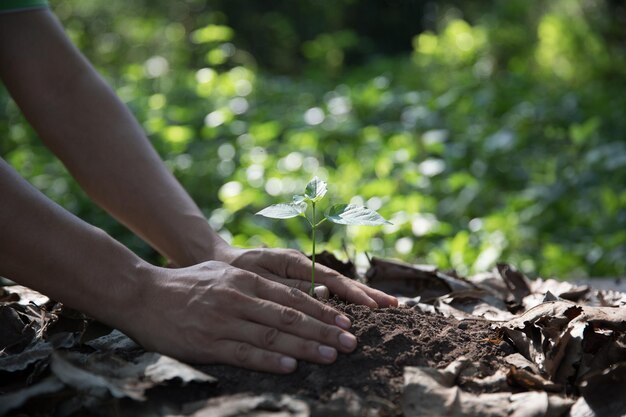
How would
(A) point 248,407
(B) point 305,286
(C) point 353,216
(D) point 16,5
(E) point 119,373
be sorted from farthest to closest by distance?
(D) point 16,5 < (B) point 305,286 < (C) point 353,216 < (E) point 119,373 < (A) point 248,407

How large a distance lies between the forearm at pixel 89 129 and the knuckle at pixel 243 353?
0.74m

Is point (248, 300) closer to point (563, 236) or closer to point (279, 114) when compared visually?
point (563, 236)

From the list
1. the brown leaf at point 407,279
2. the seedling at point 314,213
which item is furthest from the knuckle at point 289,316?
the brown leaf at point 407,279

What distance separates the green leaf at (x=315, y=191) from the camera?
171 cm

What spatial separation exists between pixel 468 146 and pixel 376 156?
0.93m

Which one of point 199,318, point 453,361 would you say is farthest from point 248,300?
point 453,361

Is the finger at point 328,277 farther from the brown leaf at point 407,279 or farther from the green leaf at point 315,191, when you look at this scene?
the brown leaf at point 407,279

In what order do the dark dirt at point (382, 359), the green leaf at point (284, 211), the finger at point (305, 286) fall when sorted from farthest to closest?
1. the finger at point (305, 286)
2. the green leaf at point (284, 211)
3. the dark dirt at point (382, 359)

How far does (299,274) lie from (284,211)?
0.26 meters

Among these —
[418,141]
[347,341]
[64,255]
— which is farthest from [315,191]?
[418,141]

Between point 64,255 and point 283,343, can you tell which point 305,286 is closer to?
point 283,343

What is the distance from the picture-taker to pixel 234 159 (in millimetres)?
5707

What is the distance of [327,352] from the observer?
4.95ft

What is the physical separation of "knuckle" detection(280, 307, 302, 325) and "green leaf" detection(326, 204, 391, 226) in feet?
0.73
